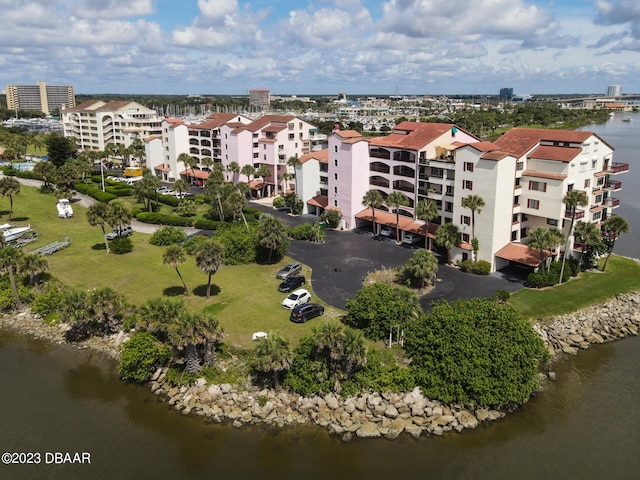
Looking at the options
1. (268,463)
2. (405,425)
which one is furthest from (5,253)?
(405,425)

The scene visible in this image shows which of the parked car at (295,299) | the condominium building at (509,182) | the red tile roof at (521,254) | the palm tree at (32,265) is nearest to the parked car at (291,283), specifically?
the parked car at (295,299)

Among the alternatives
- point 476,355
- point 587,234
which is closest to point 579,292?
point 587,234

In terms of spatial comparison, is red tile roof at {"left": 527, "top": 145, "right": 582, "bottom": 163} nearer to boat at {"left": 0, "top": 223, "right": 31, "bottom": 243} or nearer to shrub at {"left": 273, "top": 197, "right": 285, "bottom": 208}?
shrub at {"left": 273, "top": 197, "right": 285, "bottom": 208}

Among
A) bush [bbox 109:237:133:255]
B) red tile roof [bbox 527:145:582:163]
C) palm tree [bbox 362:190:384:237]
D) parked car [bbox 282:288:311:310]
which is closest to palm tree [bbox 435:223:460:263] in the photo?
red tile roof [bbox 527:145:582:163]

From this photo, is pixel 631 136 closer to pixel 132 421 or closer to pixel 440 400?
pixel 440 400

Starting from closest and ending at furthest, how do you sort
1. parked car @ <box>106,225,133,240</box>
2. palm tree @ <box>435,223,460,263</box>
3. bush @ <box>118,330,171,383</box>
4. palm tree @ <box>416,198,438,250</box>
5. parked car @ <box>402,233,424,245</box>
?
bush @ <box>118,330,171,383</box> < palm tree @ <box>435,223,460,263</box> < palm tree @ <box>416,198,438,250</box> < parked car @ <box>402,233,424,245</box> < parked car @ <box>106,225,133,240</box>

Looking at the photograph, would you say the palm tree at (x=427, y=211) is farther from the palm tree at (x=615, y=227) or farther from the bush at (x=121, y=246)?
the bush at (x=121, y=246)

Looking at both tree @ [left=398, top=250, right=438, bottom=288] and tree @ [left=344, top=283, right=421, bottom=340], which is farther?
tree @ [left=398, top=250, right=438, bottom=288]
